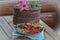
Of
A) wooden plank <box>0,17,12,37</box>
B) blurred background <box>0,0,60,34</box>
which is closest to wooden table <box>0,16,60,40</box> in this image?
wooden plank <box>0,17,12,37</box>

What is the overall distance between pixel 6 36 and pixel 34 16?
0.42m

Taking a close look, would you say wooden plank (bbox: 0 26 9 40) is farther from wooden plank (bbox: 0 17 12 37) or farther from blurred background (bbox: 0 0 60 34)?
blurred background (bbox: 0 0 60 34)

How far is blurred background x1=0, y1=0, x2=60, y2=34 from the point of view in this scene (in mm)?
2721

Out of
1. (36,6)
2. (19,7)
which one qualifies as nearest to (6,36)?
(19,7)

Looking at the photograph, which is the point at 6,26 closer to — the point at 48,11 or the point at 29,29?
the point at 29,29

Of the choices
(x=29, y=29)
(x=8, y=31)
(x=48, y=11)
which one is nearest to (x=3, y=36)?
(x=8, y=31)

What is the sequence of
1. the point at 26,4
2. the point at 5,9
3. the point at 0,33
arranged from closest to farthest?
the point at 0,33
the point at 26,4
the point at 5,9

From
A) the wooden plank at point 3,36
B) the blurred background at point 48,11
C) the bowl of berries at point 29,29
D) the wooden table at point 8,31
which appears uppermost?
the bowl of berries at point 29,29

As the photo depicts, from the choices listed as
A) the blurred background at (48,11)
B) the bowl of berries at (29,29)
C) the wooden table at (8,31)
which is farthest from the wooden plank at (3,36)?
the blurred background at (48,11)

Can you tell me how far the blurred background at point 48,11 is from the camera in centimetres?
272

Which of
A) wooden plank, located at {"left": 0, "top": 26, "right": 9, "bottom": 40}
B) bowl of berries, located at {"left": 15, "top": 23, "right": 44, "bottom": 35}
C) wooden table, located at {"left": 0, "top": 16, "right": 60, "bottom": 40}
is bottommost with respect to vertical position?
wooden table, located at {"left": 0, "top": 16, "right": 60, "bottom": 40}

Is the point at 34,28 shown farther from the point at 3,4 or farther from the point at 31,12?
the point at 3,4

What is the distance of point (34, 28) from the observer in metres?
1.44

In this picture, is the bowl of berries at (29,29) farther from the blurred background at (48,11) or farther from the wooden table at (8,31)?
the blurred background at (48,11)
